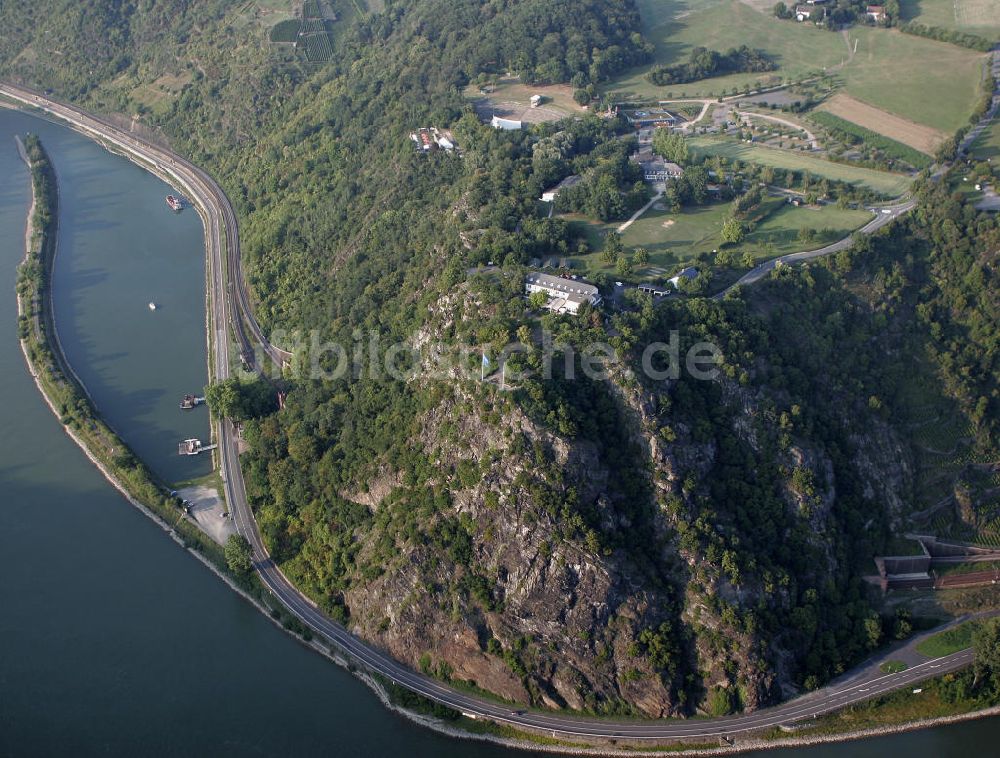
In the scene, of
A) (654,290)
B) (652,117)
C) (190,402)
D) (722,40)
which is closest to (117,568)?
(190,402)

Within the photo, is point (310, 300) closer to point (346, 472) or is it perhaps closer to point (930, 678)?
point (346, 472)

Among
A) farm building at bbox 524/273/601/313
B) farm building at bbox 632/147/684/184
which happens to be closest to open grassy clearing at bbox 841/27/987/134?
farm building at bbox 632/147/684/184

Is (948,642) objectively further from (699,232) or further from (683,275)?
(699,232)

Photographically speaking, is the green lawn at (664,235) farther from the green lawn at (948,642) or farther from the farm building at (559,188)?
the green lawn at (948,642)

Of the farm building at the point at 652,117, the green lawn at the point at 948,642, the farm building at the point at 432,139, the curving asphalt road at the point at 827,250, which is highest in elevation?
the farm building at the point at 432,139

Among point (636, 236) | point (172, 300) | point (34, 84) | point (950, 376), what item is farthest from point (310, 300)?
point (34, 84)

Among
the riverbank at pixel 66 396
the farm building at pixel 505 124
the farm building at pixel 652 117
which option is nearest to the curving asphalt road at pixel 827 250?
the farm building at pixel 652 117
